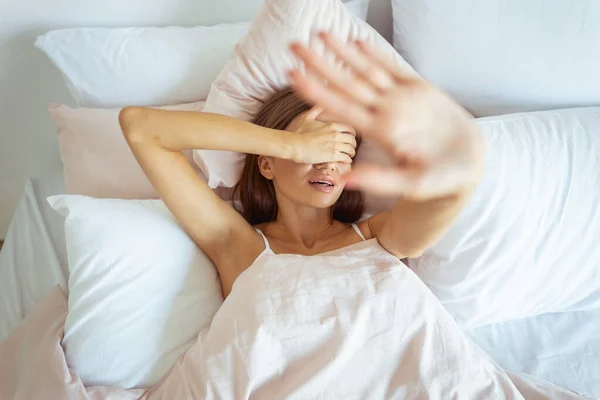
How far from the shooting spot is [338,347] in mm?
825

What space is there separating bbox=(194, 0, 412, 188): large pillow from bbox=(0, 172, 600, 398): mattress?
44 centimetres

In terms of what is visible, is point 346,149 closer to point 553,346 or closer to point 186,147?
point 186,147

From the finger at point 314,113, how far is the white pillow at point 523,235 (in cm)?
36

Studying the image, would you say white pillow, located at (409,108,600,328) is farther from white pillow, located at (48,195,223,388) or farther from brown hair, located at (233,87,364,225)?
white pillow, located at (48,195,223,388)

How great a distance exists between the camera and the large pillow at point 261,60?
1.08 meters

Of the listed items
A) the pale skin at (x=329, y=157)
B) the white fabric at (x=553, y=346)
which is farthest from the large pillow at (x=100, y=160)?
the white fabric at (x=553, y=346)

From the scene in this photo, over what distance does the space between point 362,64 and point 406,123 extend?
0.44 ft

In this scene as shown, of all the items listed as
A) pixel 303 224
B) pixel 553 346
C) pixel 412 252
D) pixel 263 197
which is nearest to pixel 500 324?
pixel 553 346

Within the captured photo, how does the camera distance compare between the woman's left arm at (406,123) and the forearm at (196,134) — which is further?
the forearm at (196,134)

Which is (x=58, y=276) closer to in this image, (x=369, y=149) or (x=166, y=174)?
(x=166, y=174)

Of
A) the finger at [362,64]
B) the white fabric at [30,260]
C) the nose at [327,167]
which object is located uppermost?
the finger at [362,64]

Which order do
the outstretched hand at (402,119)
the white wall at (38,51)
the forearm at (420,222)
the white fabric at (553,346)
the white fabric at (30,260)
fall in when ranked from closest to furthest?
the outstretched hand at (402,119) < the forearm at (420,222) < the white fabric at (553,346) < the white fabric at (30,260) < the white wall at (38,51)

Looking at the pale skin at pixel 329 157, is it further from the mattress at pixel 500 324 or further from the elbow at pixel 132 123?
the mattress at pixel 500 324

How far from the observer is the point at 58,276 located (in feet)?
3.82
